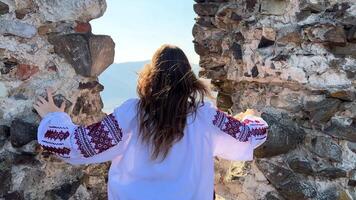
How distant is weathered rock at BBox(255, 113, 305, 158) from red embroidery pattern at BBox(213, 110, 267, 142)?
820 millimetres

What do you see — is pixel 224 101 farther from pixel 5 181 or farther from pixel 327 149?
pixel 5 181

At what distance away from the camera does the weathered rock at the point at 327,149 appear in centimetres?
287

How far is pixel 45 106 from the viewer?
7.30 ft

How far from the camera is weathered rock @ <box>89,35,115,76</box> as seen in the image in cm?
239

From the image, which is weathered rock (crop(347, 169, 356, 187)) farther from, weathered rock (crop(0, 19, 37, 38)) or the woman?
weathered rock (crop(0, 19, 37, 38))

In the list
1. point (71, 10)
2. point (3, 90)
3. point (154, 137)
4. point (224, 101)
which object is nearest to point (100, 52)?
point (71, 10)

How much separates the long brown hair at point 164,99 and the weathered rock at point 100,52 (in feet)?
1.80

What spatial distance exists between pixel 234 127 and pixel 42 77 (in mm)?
914

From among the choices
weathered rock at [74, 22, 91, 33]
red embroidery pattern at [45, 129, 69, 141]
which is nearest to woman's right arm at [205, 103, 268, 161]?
red embroidery pattern at [45, 129, 69, 141]

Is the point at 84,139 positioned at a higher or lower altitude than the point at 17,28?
lower

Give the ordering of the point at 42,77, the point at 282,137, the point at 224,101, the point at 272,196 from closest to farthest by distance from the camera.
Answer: the point at 42,77, the point at 282,137, the point at 272,196, the point at 224,101

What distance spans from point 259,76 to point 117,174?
1.44m

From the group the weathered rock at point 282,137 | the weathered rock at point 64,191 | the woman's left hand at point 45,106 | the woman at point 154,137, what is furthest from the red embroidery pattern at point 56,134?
the weathered rock at point 282,137

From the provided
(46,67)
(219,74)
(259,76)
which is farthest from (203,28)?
(46,67)
